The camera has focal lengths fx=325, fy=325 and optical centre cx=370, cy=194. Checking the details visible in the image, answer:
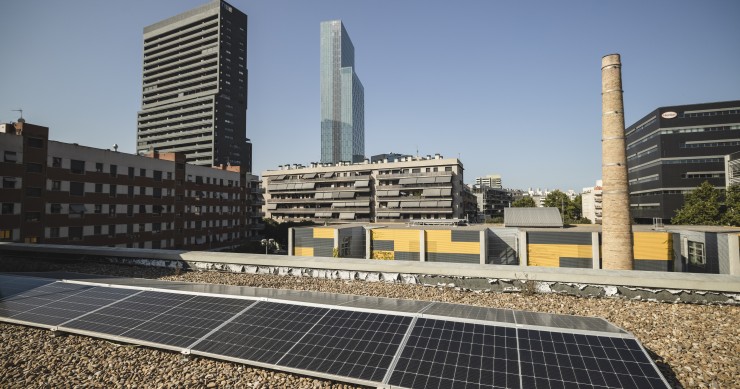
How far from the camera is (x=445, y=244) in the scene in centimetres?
3247

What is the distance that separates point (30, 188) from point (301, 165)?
62.9 m

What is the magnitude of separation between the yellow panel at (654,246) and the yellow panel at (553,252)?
3.86 meters

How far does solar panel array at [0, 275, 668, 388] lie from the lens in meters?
5.53

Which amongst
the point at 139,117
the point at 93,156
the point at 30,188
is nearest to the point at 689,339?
the point at 30,188

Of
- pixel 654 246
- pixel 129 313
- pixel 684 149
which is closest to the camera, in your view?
pixel 129 313

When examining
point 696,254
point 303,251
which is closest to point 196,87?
point 303,251

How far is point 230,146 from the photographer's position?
138 metres

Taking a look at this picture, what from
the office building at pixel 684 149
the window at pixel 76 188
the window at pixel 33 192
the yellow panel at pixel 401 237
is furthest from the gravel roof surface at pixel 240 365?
the office building at pixel 684 149

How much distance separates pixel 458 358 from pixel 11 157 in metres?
50.8

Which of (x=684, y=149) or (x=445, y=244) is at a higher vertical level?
(x=684, y=149)

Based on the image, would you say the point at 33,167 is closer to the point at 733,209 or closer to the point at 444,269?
the point at 444,269

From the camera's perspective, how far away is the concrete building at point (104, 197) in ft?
119

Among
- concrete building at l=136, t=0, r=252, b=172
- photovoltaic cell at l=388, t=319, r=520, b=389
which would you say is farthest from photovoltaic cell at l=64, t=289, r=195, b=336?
concrete building at l=136, t=0, r=252, b=172

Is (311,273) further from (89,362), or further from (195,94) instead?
(195,94)
